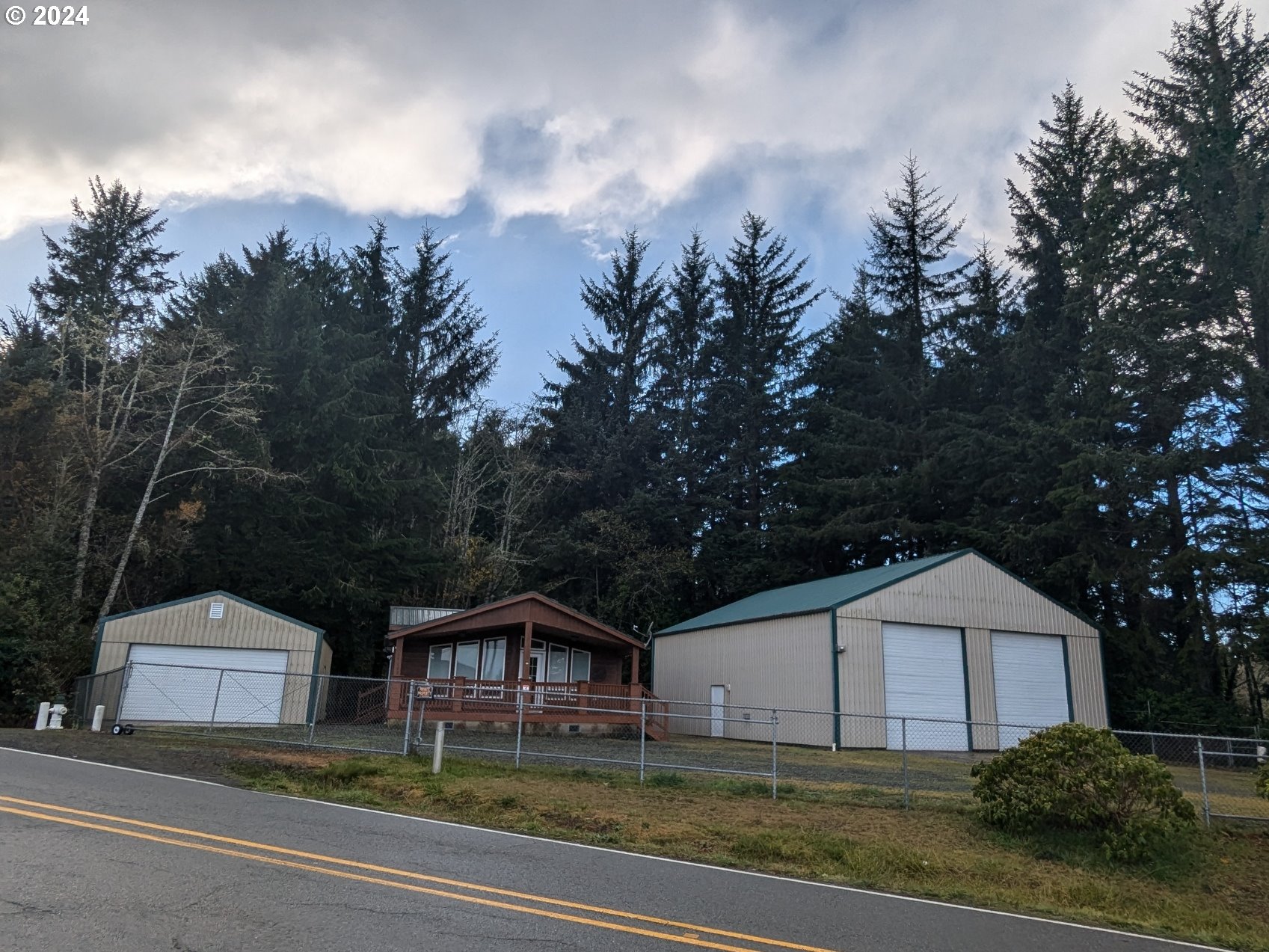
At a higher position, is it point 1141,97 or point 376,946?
point 1141,97

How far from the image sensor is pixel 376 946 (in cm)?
470

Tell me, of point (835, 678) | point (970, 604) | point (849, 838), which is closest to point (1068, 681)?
point (970, 604)

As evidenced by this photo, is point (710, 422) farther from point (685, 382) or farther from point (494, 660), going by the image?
point (494, 660)

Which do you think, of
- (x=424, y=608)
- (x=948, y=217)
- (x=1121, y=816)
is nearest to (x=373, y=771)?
(x=1121, y=816)

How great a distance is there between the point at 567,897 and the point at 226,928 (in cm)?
240

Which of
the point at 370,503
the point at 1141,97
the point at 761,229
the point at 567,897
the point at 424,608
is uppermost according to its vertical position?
the point at 761,229

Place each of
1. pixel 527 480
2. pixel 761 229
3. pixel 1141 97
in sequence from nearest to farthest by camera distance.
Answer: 1. pixel 1141 97
2. pixel 527 480
3. pixel 761 229

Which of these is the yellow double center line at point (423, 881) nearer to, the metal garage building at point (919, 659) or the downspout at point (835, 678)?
the metal garage building at point (919, 659)

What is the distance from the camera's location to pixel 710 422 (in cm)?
4106

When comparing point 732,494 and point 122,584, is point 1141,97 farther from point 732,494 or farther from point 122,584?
point 122,584

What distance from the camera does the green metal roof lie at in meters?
21.7

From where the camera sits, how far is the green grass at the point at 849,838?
7.82m

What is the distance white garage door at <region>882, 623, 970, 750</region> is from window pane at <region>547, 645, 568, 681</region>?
9.96 metres

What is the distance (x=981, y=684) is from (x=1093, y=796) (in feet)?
43.3
